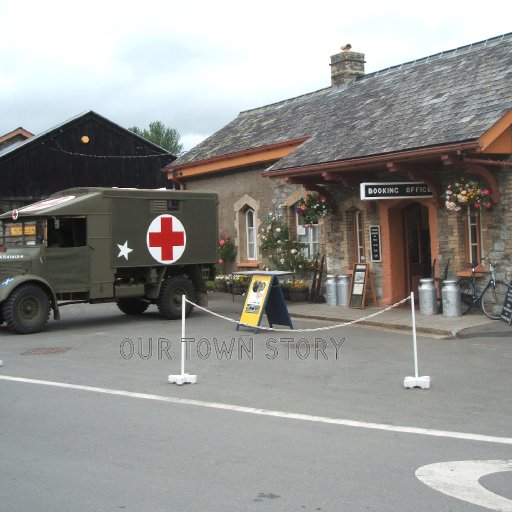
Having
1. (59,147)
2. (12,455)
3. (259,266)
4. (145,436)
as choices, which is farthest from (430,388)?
(59,147)

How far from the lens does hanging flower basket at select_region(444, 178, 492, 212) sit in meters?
13.0

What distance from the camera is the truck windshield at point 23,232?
13938mm

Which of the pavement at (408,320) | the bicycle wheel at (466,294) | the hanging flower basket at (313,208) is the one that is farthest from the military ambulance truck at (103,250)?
the bicycle wheel at (466,294)

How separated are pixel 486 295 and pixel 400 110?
468 centimetres

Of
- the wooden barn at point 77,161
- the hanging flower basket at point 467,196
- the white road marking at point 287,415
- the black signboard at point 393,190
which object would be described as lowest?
the white road marking at point 287,415

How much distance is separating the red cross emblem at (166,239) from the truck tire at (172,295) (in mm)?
463

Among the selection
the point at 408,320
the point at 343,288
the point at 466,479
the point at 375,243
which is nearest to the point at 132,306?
the point at 343,288

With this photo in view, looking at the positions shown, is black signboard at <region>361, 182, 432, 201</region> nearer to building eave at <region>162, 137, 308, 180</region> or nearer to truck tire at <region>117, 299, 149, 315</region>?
building eave at <region>162, 137, 308, 180</region>

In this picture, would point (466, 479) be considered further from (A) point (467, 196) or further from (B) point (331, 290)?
(B) point (331, 290)

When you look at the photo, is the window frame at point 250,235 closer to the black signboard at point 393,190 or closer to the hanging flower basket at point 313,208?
the hanging flower basket at point 313,208

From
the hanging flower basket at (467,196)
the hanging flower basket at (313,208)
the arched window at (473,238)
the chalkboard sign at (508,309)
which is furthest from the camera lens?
the hanging flower basket at (313,208)

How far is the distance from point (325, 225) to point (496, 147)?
536 centimetres

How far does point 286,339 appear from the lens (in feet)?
40.0

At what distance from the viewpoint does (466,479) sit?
508 centimetres
